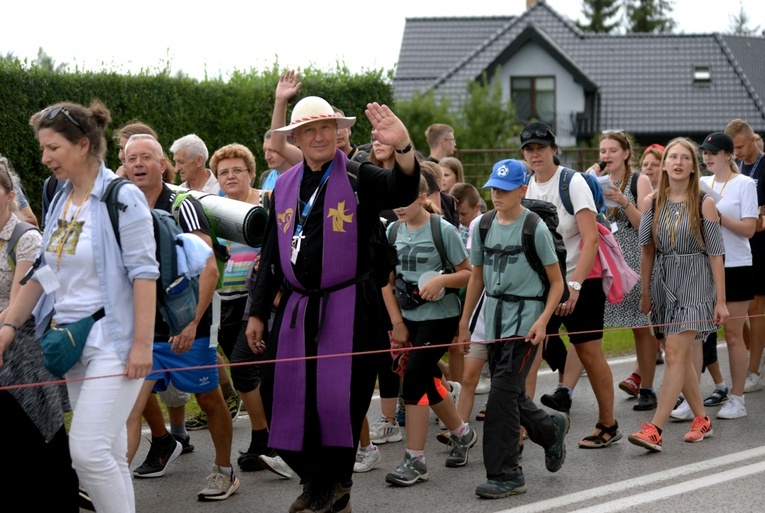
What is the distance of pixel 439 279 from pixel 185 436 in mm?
2107

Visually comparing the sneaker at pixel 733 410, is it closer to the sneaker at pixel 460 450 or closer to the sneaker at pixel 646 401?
the sneaker at pixel 646 401

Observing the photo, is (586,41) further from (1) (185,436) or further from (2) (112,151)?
(1) (185,436)

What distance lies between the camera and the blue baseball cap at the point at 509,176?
6574mm

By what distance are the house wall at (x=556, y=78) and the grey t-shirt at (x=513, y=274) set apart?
39.4 meters

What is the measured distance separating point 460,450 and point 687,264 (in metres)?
2.10

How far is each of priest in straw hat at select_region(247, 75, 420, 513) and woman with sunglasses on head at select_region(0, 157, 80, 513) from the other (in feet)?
3.59

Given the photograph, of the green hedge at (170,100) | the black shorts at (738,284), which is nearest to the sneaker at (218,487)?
the black shorts at (738,284)

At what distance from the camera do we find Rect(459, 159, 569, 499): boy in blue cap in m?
6.38

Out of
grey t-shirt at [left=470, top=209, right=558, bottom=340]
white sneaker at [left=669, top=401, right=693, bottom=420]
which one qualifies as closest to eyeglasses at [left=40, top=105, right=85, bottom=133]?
grey t-shirt at [left=470, top=209, right=558, bottom=340]

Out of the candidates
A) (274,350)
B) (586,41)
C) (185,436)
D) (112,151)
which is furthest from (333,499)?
(586,41)

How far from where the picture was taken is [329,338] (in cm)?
587

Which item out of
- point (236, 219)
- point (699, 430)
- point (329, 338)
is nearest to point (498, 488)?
point (329, 338)

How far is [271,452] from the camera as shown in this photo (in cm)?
710

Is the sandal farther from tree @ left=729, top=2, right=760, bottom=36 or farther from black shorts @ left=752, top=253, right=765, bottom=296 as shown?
tree @ left=729, top=2, right=760, bottom=36
